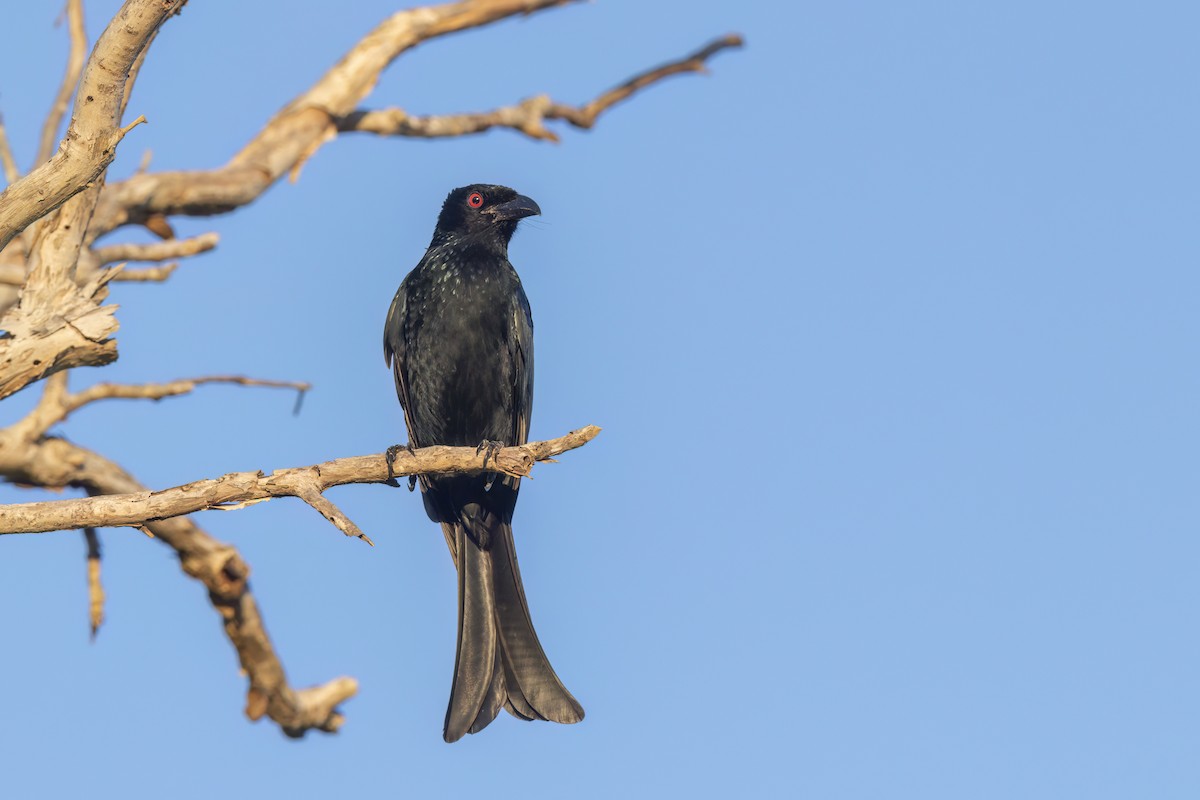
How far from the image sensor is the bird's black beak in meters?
7.80

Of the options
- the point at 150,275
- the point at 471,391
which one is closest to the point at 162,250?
the point at 150,275

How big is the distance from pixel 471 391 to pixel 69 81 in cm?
349

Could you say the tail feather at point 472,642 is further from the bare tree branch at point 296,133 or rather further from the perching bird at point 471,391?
the bare tree branch at point 296,133

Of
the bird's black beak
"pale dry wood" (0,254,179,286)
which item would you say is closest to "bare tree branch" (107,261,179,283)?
"pale dry wood" (0,254,179,286)

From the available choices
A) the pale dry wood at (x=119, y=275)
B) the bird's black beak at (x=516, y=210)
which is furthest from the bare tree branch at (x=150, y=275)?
the bird's black beak at (x=516, y=210)

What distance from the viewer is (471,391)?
7047 mm

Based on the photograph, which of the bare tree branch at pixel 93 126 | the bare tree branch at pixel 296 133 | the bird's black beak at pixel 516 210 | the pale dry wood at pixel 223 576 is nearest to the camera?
the bare tree branch at pixel 93 126

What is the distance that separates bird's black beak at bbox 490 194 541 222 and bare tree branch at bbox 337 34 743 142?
5.74ft

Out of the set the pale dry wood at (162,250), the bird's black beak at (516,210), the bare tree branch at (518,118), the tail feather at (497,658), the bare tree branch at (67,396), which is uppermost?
the bare tree branch at (518,118)

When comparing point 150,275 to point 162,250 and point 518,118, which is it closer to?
point 162,250

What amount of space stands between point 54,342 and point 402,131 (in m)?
4.20

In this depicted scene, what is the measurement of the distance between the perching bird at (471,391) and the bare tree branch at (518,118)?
221 cm

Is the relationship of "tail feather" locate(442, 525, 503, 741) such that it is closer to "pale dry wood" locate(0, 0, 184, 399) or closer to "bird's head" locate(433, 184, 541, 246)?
"bird's head" locate(433, 184, 541, 246)

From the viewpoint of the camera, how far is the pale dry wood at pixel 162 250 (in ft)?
Answer: 26.3
